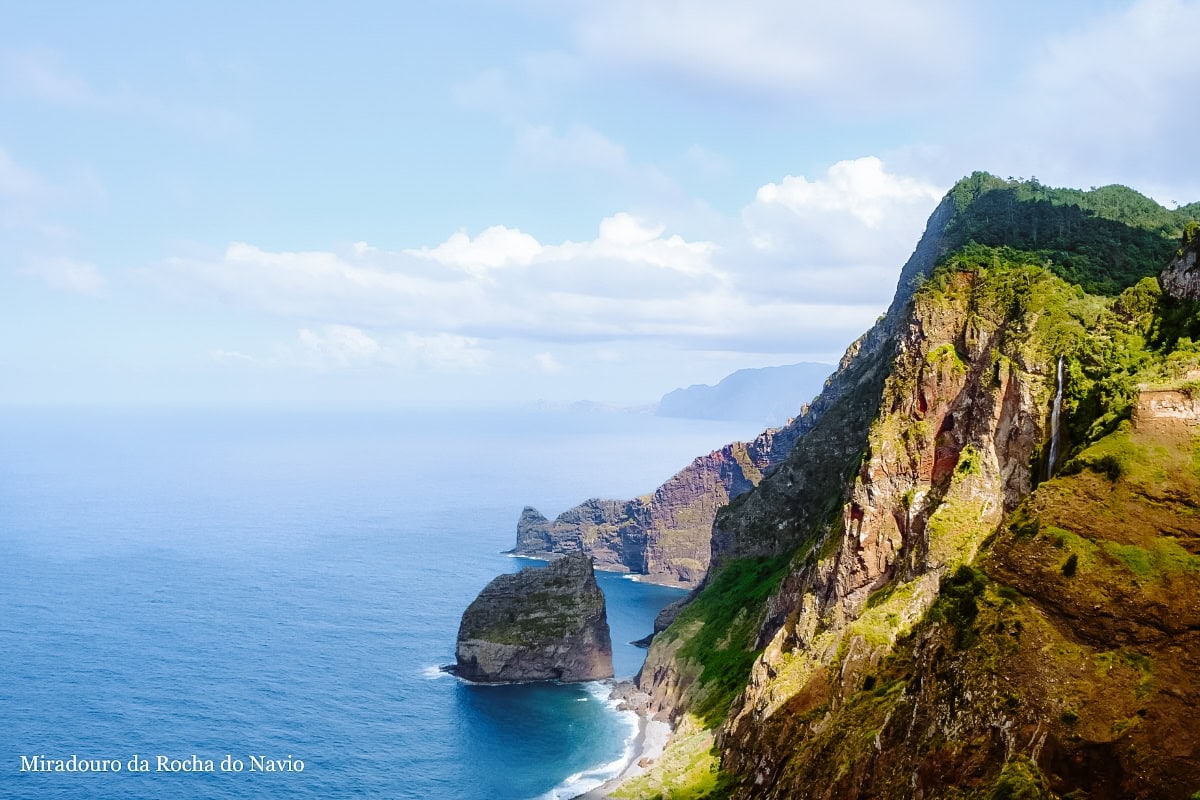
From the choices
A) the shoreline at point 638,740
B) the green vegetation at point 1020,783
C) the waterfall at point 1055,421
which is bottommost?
the shoreline at point 638,740

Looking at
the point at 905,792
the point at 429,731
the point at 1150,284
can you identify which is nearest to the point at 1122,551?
the point at 905,792

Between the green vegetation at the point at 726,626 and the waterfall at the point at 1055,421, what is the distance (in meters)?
49.5

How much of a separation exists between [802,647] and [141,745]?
7175cm

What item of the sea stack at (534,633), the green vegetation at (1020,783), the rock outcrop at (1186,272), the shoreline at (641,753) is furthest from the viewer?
the sea stack at (534,633)

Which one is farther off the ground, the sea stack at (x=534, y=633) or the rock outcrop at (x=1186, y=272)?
the rock outcrop at (x=1186, y=272)

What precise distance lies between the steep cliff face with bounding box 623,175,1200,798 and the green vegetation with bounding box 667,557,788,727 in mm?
520

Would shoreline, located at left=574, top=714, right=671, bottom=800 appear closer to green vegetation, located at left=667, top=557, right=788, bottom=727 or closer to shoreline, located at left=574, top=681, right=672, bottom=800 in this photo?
shoreline, located at left=574, top=681, right=672, bottom=800

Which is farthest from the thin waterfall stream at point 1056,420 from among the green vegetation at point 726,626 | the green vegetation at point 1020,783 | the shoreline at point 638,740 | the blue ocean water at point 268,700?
the blue ocean water at point 268,700

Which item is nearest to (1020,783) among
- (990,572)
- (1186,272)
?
(990,572)

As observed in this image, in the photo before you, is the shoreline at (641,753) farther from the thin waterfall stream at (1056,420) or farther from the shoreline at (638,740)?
the thin waterfall stream at (1056,420)

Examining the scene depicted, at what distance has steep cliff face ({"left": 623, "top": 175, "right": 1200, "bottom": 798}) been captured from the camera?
32.5 m

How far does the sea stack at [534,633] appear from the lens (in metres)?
135

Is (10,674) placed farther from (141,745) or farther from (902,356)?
(902,356)

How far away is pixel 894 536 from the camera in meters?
77.3
